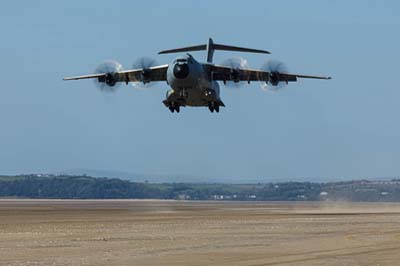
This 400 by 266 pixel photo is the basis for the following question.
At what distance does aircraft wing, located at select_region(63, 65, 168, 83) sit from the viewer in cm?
8350

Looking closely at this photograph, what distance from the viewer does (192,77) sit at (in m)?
74.4

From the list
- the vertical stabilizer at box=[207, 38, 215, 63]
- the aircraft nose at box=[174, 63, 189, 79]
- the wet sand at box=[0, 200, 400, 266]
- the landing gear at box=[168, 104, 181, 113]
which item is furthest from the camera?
the vertical stabilizer at box=[207, 38, 215, 63]

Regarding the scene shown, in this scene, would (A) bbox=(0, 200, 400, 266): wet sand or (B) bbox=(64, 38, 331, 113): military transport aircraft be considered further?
(B) bbox=(64, 38, 331, 113): military transport aircraft

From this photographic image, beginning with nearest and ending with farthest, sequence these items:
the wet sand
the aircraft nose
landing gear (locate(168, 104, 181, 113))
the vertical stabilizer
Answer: the wet sand < the aircraft nose < landing gear (locate(168, 104, 181, 113)) < the vertical stabilizer

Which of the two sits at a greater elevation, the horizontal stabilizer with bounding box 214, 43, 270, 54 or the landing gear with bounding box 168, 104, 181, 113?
the horizontal stabilizer with bounding box 214, 43, 270, 54

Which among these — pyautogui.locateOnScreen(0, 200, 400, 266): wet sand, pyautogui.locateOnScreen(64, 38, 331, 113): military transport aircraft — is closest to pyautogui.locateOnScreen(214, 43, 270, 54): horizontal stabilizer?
pyautogui.locateOnScreen(64, 38, 331, 113): military transport aircraft

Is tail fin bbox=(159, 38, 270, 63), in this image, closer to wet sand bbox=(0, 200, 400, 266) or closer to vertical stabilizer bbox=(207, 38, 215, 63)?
vertical stabilizer bbox=(207, 38, 215, 63)

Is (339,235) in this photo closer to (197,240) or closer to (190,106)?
(197,240)

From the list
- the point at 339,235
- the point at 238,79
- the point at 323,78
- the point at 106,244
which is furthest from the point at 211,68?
the point at 106,244

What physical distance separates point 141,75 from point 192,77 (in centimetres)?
1124

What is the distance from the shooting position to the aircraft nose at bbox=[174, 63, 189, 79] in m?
73.8

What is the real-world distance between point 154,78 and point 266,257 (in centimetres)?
5299

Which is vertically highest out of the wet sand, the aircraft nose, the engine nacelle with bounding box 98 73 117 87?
the engine nacelle with bounding box 98 73 117 87

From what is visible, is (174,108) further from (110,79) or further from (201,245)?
(201,245)
